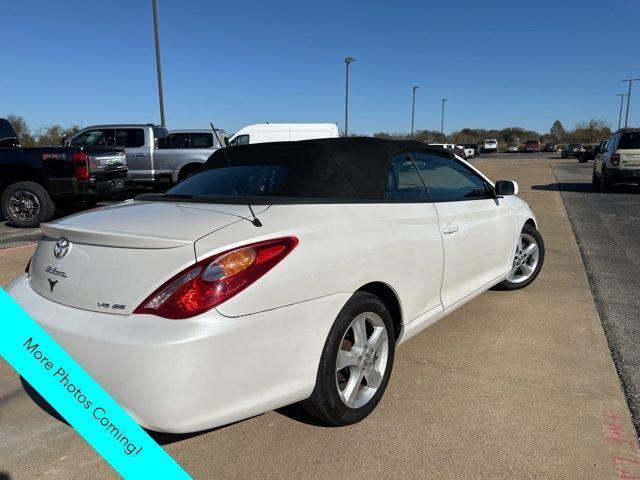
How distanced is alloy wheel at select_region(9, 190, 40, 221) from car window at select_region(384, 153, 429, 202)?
768 cm

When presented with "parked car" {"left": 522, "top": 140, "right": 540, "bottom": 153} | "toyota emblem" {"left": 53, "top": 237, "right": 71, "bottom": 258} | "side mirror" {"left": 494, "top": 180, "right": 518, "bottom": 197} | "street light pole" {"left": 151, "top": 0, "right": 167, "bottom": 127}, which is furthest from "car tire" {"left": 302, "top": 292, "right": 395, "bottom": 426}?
"parked car" {"left": 522, "top": 140, "right": 540, "bottom": 153}

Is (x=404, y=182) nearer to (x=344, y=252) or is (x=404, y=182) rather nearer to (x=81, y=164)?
(x=344, y=252)

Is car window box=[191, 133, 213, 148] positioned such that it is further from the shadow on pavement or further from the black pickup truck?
the shadow on pavement

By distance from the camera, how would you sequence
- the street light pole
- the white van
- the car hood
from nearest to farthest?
1. the car hood
2. the white van
3. the street light pole

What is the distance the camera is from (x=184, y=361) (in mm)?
1944

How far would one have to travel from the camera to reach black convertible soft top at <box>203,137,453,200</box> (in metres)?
2.91

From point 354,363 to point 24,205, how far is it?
834 centimetres

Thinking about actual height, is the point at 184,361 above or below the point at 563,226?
above

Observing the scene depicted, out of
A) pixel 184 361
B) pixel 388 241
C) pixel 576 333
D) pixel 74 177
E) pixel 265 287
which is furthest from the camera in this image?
pixel 74 177

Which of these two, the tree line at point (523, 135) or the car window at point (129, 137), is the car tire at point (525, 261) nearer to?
the car window at point (129, 137)

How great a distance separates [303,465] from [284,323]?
73cm

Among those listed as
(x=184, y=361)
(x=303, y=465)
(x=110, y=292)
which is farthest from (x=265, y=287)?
(x=303, y=465)

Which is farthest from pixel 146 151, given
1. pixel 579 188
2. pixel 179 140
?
pixel 579 188

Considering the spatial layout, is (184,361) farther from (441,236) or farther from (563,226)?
(563,226)
